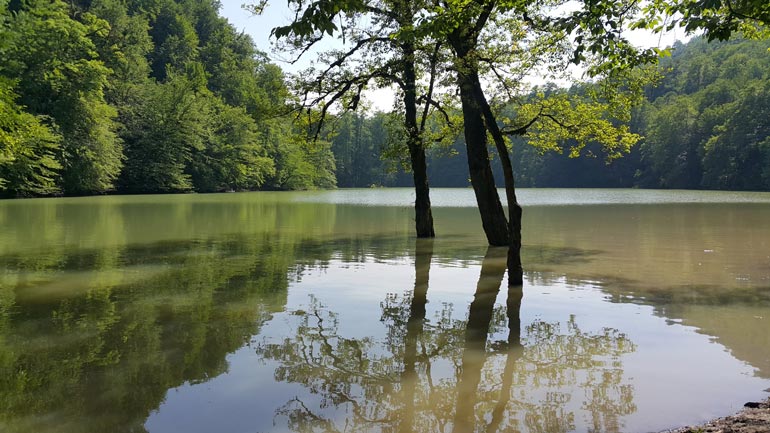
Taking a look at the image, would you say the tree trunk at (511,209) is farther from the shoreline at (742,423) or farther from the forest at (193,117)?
the forest at (193,117)

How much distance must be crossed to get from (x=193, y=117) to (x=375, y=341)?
67.6m

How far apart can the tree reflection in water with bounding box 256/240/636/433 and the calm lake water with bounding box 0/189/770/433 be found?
0.09 ft

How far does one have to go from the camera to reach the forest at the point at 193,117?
150 ft

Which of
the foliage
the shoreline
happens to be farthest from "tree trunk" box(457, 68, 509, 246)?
the foliage

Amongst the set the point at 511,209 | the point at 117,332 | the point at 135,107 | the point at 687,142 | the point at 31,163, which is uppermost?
the point at 135,107

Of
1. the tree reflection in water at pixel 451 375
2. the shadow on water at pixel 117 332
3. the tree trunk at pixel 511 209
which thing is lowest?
the shadow on water at pixel 117 332

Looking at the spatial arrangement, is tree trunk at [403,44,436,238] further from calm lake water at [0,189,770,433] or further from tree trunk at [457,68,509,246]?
calm lake water at [0,189,770,433]

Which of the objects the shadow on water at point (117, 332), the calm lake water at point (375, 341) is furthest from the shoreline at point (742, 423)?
the shadow on water at point (117, 332)

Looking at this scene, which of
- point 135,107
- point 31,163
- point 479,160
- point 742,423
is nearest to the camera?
point 742,423

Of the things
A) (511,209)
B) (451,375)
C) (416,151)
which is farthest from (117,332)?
(416,151)

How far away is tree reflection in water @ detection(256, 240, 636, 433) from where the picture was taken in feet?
17.0

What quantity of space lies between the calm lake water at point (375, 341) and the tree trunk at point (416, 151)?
411 centimetres

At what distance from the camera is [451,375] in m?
6.31

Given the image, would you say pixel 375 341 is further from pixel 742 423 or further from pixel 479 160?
pixel 479 160
